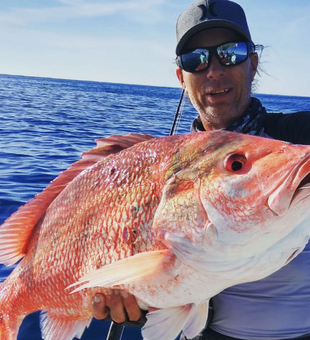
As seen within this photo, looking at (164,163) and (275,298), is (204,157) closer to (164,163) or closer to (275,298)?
(164,163)

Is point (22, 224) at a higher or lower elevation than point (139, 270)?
lower

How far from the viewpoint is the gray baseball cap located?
8.40 ft

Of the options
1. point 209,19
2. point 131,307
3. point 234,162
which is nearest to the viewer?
point 234,162

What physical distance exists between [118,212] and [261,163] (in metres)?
0.71

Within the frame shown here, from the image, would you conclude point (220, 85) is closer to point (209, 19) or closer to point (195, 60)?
point (195, 60)

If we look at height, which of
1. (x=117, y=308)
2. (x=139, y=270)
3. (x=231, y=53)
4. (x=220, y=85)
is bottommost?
(x=117, y=308)

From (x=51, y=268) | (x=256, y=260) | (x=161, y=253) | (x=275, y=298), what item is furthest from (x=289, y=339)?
(x=51, y=268)

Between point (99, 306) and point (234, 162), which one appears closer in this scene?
point (234, 162)

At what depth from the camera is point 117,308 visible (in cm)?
200

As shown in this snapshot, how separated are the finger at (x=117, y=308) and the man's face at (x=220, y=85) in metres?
1.39

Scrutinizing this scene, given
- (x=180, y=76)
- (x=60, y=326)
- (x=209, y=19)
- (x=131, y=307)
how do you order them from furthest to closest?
(x=180, y=76) < (x=209, y=19) < (x=60, y=326) < (x=131, y=307)

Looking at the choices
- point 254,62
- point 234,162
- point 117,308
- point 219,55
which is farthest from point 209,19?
point 117,308

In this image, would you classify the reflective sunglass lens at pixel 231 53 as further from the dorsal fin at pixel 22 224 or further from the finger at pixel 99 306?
the finger at pixel 99 306

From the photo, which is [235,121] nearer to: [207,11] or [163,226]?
[207,11]
